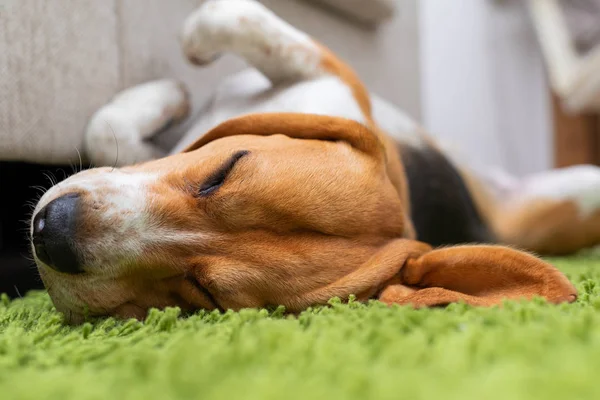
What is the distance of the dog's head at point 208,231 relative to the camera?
1.26 meters

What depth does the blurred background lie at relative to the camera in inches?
70.9

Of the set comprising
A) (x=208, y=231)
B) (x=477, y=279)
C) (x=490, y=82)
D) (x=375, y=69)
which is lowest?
(x=490, y=82)

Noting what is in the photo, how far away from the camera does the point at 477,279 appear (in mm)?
1288

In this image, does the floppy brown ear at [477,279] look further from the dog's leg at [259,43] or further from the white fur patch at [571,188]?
the white fur patch at [571,188]

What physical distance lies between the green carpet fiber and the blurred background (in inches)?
37.4

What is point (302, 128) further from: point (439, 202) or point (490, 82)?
point (490, 82)

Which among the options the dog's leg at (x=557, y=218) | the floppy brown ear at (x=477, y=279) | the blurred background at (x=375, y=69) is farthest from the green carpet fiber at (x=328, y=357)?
the dog's leg at (x=557, y=218)

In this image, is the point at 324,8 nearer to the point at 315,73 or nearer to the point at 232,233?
the point at 315,73

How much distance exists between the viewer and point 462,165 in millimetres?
2904

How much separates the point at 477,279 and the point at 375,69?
2.60 metres

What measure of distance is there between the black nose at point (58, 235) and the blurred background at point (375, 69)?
0.52 metres

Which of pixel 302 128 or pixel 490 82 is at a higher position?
pixel 302 128

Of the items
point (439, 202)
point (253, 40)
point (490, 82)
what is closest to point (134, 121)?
point (253, 40)

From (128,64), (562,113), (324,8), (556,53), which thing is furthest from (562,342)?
(562,113)
